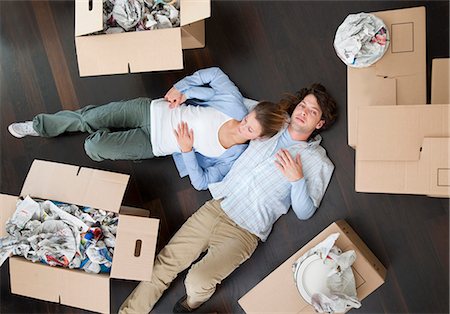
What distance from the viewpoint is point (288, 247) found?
176cm

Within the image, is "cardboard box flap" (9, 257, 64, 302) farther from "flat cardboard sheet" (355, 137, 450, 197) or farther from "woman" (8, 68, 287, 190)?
"flat cardboard sheet" (355, 137, 450, 197)

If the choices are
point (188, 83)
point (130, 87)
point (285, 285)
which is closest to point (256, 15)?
point (188, 83)

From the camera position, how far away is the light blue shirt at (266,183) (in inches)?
64.9

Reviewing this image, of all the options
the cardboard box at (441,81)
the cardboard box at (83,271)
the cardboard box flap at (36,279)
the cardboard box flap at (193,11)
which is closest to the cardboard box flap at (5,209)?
the cardboard box at (83,271)

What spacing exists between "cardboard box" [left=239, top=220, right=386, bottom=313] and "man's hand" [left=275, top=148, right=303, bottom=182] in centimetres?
21

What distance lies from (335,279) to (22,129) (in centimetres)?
131

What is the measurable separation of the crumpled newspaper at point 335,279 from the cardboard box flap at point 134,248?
1.49ft

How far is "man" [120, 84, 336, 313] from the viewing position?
1621 millimetres

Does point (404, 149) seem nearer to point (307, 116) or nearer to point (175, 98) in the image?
point (307, 116)

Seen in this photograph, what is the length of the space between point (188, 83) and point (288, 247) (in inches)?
27.7

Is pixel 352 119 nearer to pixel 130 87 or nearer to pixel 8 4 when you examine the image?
pixel 130 87

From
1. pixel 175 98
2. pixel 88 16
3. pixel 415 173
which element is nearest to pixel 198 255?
pixel 175 98

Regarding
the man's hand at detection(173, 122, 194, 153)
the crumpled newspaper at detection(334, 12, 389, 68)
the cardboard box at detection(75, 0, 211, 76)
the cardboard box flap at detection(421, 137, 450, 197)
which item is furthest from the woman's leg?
the cardboard box flap at detection(421, 137, 450, 197)

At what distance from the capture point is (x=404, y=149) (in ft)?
4.27
